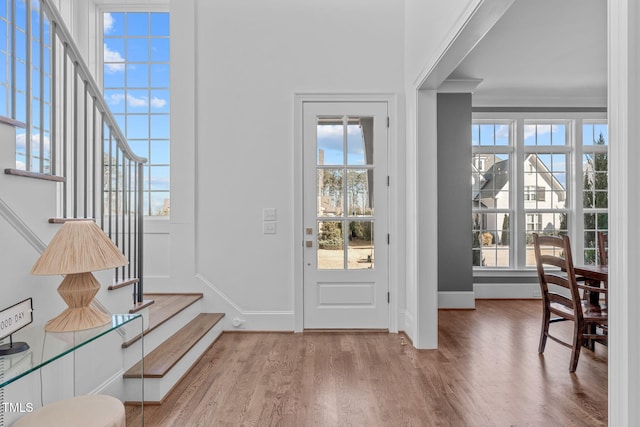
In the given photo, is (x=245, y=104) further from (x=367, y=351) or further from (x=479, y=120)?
(x=479, y=120)

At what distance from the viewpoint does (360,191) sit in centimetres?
391

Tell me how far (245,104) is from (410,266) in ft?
7.63

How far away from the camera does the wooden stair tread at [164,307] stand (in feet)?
8.87

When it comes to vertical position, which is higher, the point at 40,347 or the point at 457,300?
the point at 40,347

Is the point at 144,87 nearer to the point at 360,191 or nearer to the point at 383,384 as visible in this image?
the point at 360,191

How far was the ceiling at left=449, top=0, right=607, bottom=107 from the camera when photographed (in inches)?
130

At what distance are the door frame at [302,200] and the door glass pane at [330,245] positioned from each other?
A: 0.63 ft

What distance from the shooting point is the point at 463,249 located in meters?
4.89

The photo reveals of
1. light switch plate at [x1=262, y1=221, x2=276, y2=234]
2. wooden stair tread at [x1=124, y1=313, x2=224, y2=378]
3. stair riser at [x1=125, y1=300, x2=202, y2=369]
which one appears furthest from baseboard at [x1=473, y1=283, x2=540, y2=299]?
stair riser at [x1=125, y1=300, x2=202, y2=369]

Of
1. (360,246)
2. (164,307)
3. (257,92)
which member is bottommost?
(164,307)

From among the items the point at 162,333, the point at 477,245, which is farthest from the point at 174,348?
the point at 477,245

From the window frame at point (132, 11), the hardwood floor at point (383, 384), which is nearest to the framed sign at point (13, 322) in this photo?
the hardwood floor at point (383, 384)

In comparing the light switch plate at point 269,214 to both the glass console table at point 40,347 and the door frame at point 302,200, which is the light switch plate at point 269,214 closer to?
the door frame at point 302,200

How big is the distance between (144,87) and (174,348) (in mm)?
2979
